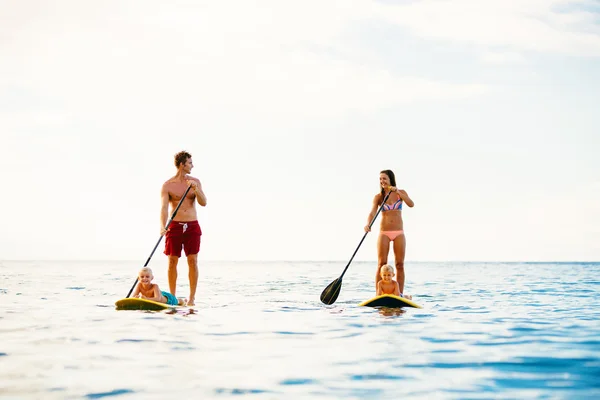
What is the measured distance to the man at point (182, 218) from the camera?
39.0 ft

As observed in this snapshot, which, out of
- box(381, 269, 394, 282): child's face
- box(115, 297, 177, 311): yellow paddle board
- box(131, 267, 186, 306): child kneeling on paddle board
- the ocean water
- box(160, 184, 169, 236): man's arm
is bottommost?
the ocean water

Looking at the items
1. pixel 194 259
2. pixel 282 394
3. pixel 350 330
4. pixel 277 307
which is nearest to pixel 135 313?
pixel 194 259

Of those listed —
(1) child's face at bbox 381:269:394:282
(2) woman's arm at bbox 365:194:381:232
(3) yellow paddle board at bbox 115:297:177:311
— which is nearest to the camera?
(3) yellow paddle board at bbox 115:297:177:311

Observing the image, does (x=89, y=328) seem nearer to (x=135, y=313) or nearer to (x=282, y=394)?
(x=135, y=313)

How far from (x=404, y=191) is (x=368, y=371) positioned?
7157mm

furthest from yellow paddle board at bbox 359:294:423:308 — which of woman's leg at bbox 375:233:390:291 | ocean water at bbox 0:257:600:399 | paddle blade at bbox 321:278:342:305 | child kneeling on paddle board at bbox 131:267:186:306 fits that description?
child kneeling on paddle board at bbox 131:267:186:306

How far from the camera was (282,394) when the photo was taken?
5.03m

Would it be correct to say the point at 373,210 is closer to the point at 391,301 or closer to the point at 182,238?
the point at 391,301

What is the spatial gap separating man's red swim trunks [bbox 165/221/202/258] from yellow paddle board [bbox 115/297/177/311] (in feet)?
3.66

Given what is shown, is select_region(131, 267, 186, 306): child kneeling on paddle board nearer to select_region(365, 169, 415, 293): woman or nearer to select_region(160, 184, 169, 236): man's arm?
select_region(160, 184, 169, 236): man's arm

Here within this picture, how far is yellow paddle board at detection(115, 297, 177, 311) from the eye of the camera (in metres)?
10.9

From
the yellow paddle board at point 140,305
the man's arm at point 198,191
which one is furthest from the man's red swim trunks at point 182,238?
the yellow paddle board at point 140,305

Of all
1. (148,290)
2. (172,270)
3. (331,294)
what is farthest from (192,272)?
(331,294)

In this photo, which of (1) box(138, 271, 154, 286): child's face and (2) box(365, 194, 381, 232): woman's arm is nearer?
(1) box(138, 271, 154, 286): child's face
